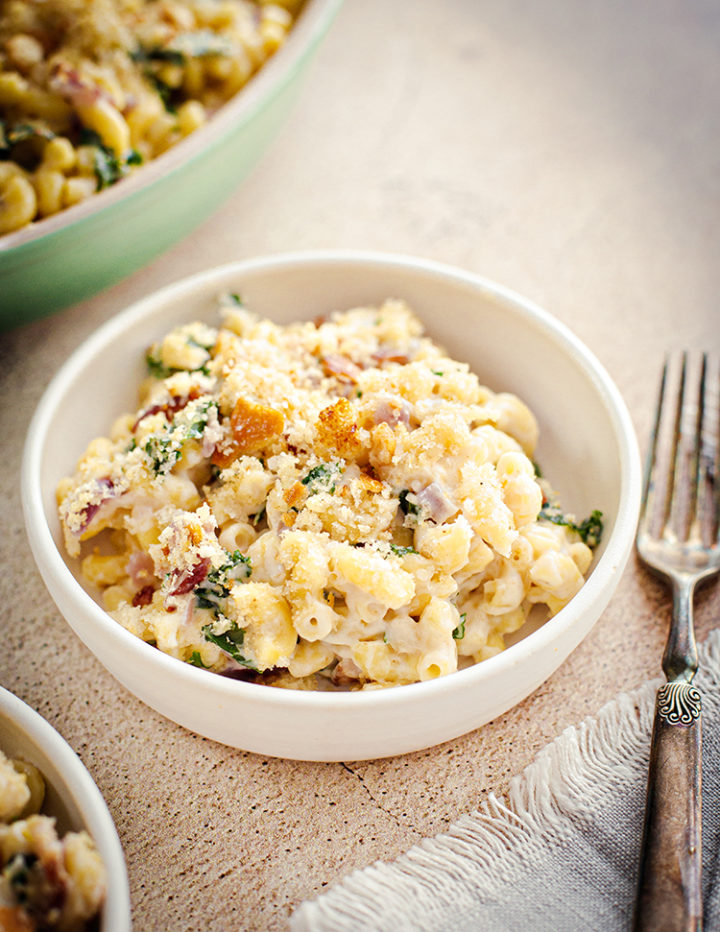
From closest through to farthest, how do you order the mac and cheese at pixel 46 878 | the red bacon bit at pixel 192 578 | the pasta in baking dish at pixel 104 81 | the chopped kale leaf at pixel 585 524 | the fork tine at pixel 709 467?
the mac and cheese at pixel 46 878 < the red bacon bit at pixel 192 578 < the chopped kale leaf at pixel 585 524 < the fork tine at pixel 709 467 < the pasta in baking dish at pixel 104 81

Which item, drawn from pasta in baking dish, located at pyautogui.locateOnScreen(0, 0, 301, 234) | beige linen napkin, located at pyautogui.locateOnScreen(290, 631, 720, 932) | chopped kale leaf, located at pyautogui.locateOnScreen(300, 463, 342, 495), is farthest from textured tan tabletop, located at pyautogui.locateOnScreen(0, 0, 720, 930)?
chopped kale leaf, located at pyautogui.locateOnScreen(300, 463, 342, 495)

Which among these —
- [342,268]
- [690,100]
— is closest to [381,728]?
[342,268]

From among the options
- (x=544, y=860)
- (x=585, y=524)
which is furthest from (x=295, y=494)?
(x=544, y=860)

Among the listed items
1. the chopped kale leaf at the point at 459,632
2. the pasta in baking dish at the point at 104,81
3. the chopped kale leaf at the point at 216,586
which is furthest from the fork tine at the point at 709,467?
the pasta in baking dish at the point at 104,81

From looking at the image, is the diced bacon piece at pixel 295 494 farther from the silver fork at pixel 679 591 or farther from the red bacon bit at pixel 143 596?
the silver fork at pixel 679 591

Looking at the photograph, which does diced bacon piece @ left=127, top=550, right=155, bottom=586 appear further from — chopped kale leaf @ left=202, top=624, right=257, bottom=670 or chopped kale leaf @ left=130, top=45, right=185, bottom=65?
chopped kale leaf @ left=130, top=45, right=185, bottom=65

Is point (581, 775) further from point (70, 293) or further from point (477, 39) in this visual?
point (477, 39)
